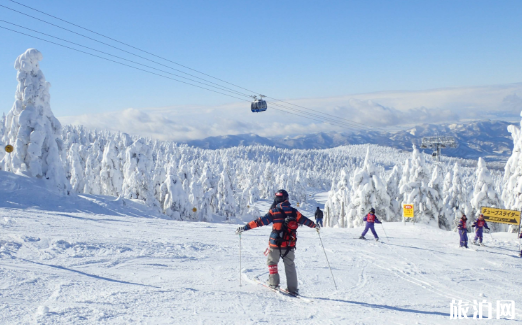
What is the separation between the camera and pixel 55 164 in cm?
2225

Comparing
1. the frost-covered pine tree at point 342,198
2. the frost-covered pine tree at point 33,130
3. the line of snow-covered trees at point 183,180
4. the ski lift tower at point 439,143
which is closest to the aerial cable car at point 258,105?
the line of snow-covered trees at point 183,180

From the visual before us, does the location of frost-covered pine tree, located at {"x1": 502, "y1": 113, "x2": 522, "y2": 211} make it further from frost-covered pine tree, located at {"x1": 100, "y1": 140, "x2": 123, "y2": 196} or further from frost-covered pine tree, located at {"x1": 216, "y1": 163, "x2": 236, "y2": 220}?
frost-covered pine tree, located at {"x1": 100, "y1": 140, "x2": 123, "y2": 196}

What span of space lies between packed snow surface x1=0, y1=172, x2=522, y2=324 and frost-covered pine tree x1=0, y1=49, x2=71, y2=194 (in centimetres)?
776

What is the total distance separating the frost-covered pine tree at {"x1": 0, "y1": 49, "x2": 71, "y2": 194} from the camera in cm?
→ 2169

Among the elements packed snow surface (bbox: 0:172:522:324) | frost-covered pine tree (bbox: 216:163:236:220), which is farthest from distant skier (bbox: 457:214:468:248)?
frost-covered pine tree (bbox: 216:163:236:220)

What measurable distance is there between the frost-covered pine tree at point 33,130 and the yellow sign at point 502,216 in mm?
25544

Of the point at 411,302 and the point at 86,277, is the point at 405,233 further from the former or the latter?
the point at 86,277

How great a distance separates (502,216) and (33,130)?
1133 inches

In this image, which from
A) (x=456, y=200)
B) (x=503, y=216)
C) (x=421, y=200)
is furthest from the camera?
(x=456, y=200)

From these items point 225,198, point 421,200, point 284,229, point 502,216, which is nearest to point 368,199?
point 421,200

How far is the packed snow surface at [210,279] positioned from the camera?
5.59 metres

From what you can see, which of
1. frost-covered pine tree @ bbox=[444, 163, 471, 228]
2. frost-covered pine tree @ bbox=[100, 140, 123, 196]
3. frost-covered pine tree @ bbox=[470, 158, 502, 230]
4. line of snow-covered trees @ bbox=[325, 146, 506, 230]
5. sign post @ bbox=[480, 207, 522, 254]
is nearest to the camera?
sign post @ bbox=[480, 207, 522, 254]
